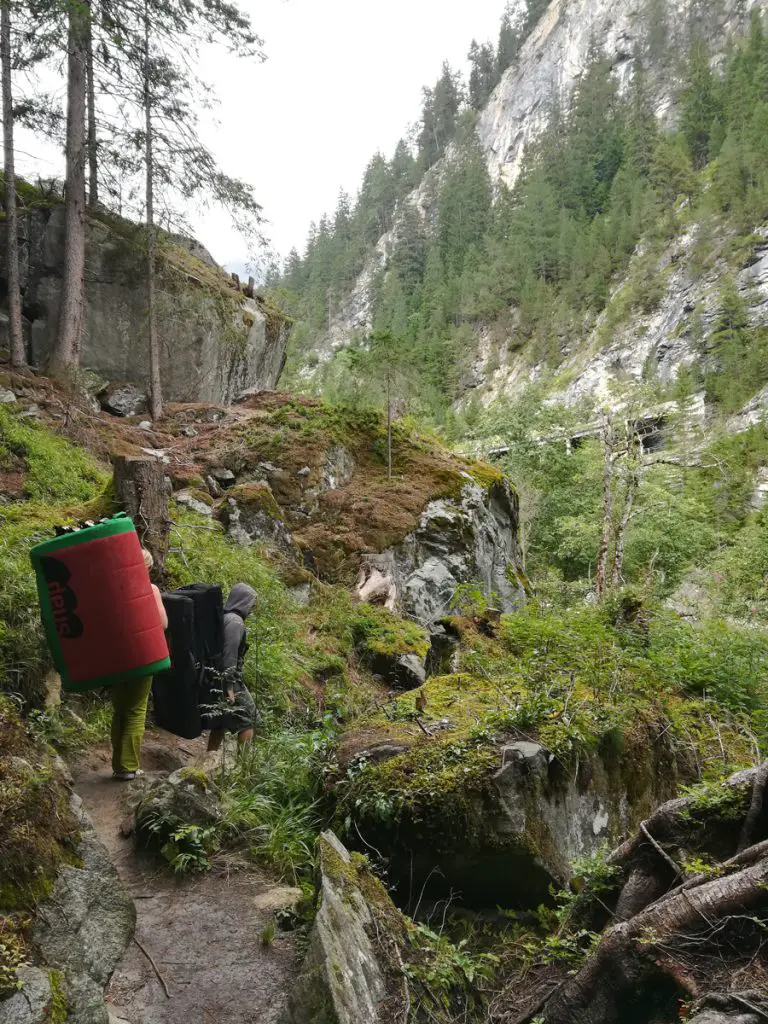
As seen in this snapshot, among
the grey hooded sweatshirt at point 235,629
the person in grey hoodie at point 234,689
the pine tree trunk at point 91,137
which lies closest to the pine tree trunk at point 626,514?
the grey hooded sweatshirt at point 235,629

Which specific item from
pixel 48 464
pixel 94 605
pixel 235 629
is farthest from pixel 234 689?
pixel 48 464

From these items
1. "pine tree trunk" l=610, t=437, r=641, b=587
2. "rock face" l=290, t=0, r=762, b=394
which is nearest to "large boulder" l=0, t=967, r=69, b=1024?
"pine tree trunk" l=610, t=437, r=641, b=587

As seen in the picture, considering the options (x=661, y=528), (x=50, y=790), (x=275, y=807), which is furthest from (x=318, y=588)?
(x=661, y=528)

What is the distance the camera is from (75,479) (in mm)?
10062

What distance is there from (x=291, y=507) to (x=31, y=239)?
10257 mm

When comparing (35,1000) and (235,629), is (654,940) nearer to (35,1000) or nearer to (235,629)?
(35,1000)

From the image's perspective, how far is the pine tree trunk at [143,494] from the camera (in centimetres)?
604

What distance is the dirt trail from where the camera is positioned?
8.93 ft

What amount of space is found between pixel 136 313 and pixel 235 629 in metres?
14.1

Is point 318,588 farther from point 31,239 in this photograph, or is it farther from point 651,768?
point 31,239

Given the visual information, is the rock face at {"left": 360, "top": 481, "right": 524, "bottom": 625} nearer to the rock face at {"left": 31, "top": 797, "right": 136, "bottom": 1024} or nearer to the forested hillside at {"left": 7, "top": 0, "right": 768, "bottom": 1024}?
the forested hillside at {"left": 7, "top": 0, "right": 768, "bottom": 1024}

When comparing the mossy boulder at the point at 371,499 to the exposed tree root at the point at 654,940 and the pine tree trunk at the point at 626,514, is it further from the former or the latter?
the exposed tree root at the point at 654,940

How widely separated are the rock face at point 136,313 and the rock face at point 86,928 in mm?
14861

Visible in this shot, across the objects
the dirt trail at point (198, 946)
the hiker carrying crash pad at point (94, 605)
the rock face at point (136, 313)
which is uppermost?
the rock face at point (136, 313)
